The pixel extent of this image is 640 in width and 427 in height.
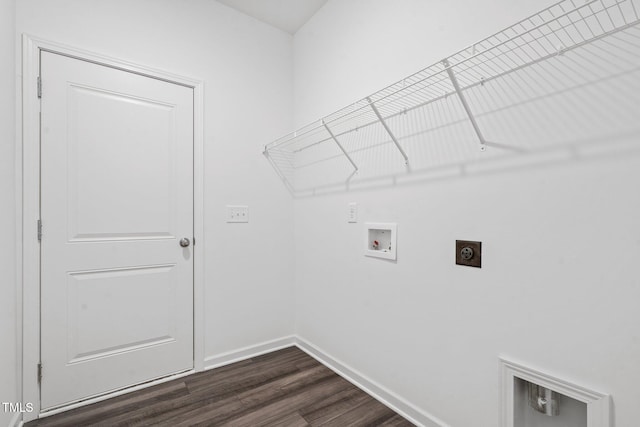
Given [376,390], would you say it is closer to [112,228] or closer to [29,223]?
[112,228]

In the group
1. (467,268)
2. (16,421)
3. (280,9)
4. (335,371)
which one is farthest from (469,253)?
(16,421)

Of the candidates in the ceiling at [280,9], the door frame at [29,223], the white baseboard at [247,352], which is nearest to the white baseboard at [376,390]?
the white baseboard at [247,352]

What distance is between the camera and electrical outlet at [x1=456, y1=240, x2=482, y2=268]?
132 cm

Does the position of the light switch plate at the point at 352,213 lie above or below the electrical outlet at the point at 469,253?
above

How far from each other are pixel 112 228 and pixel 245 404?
4.21ft

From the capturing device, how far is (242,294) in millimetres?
2299

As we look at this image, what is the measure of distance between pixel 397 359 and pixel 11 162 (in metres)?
2.21

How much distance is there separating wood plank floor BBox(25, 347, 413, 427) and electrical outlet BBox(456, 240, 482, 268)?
91 centimetres

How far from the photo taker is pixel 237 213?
227 centimetres

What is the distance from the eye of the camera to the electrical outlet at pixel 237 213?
7.33 ft

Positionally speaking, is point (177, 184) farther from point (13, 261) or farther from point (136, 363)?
point (136, 363)

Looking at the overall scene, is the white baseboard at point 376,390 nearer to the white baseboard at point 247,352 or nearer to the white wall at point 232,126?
the white baseboard at point 247,352

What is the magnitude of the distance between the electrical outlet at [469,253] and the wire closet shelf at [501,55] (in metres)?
0.42

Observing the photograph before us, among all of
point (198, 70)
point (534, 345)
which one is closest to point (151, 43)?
point (198, 70)
